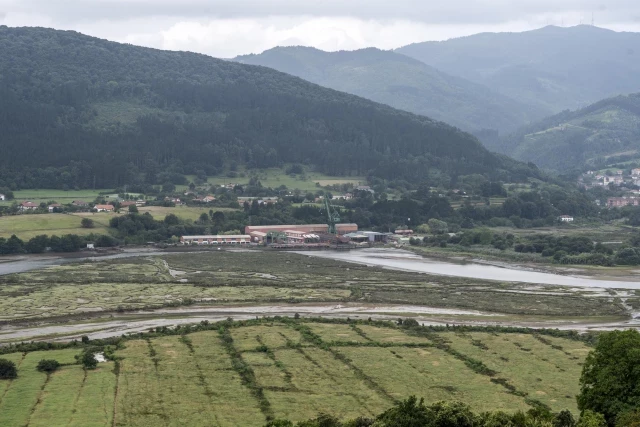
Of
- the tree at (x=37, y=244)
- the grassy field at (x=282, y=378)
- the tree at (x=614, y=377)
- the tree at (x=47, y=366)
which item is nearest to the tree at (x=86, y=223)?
the tree at (x=37, y=244)

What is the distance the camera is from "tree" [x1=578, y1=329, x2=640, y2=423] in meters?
29.5

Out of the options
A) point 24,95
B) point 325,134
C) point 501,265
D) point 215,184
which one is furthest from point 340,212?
point 24,95

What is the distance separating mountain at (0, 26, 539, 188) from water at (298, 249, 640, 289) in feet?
179

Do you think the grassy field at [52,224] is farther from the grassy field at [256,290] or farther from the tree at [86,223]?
the grassy field at [256,290]

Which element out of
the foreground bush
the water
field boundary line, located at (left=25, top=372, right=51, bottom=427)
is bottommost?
the water

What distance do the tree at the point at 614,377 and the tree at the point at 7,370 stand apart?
2199 centimetres

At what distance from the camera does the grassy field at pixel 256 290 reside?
61.1 m

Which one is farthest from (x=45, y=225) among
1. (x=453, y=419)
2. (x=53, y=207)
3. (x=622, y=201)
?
(x=622, y=201)

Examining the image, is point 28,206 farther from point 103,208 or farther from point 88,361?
point 88,361

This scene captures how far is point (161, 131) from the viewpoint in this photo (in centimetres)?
17050

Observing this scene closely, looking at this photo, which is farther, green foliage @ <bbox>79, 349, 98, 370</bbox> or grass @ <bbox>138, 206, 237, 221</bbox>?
grass @ <bbox>138, 206, 237, 221</bbox>

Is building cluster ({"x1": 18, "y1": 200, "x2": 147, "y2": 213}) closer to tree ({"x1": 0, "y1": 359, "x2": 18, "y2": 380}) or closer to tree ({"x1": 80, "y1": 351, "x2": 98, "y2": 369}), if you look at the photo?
tree ({"x1": 80, "y1": 351, "x2": 98, "y2": 369})

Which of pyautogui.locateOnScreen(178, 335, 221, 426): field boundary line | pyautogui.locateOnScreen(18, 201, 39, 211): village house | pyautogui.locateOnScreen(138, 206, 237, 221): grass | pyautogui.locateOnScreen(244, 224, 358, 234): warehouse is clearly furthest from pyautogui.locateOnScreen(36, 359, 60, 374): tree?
pyautogui.locateOnScreen(18, 201, 39, 211): village house

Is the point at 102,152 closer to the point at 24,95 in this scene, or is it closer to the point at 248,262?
the point at 24,95
